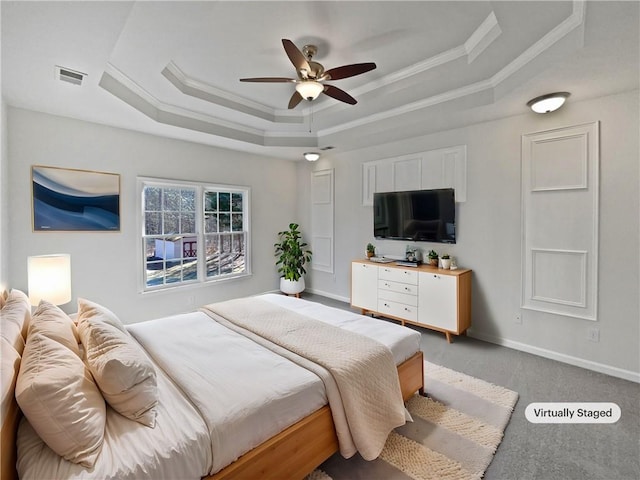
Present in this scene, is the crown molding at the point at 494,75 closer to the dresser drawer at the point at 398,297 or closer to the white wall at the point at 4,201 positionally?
the dresser drawer at the point at 398,297

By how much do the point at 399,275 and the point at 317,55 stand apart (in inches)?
104

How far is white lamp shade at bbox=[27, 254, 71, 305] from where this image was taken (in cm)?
258

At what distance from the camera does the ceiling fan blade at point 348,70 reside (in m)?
2.35

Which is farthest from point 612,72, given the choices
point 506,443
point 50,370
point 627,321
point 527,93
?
point 50,370

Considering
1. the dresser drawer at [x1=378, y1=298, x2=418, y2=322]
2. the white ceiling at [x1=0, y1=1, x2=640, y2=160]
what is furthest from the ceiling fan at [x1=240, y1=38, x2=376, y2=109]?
the dresser drawer at [x1=378, y1=298, x2=418, y2=322]

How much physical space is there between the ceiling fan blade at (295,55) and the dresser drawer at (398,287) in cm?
268

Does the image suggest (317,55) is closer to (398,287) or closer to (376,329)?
(376,329)

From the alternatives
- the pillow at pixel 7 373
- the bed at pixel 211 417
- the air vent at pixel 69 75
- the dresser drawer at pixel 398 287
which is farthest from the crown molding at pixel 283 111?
the pillow at pixel 7 373

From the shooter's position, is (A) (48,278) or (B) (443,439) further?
(A) (48,278)

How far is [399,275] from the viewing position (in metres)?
3.90

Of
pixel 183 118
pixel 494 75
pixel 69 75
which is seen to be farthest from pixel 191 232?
pixel 494 75

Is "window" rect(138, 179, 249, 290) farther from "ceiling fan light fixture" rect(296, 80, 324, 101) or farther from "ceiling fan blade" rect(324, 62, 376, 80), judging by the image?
"ceiling fan blade" rect(324, 62, 376, 80)

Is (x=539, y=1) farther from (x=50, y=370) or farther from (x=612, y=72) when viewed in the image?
(x=50, y=370)

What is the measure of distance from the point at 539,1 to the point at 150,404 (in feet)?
10.3
